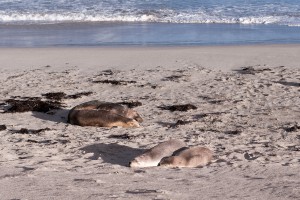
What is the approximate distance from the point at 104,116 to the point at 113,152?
1379 mm

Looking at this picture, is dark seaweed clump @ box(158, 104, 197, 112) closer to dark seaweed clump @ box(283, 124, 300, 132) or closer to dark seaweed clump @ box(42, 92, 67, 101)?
Answer: dark seaweed clump @ box(283, 124, 300, 132)

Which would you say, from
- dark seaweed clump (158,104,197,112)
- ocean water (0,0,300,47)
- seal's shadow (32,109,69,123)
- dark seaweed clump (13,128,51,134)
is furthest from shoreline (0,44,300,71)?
dark seaweed clump (13,128,51,134)

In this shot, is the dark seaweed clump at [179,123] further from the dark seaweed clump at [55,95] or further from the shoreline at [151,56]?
the shoreline at [151,56]

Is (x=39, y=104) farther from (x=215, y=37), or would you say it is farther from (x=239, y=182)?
(x=215, y=37)

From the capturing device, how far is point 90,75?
1252cm

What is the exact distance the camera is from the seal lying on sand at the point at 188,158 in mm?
6090

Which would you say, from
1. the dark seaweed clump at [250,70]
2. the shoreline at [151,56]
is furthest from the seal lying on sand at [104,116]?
the shoreline at [151,56]

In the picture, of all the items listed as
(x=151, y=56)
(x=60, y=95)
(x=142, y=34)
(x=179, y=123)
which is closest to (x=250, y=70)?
(x=151, y=56)

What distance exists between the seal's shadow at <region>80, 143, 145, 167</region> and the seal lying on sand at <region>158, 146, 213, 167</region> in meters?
0.47

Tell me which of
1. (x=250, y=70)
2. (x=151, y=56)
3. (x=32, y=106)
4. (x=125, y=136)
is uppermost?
(x=125, y=136)

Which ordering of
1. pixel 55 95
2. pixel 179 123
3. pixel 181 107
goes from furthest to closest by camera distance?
pixel 55 95 < pixel 181 107 < pixel 179 123

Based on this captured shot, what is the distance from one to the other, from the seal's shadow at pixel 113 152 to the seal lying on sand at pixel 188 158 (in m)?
0.47

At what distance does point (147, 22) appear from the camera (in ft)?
80.4

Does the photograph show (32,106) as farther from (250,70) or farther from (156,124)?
(250,70)
